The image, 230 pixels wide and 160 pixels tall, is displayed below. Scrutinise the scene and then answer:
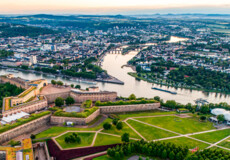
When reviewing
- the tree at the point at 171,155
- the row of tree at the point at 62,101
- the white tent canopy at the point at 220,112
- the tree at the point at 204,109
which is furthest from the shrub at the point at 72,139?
the white tent canopy at the point at 220,112

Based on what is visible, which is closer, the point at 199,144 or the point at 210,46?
the point at 199,144

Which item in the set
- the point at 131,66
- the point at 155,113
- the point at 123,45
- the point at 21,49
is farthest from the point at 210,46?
the point at 21,49

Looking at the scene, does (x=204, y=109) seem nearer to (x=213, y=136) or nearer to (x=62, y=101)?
(x=213, y=136)

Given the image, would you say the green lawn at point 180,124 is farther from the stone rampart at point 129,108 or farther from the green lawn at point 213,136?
the stone rampart at point 129,108

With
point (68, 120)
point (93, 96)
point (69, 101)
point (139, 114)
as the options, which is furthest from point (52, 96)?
point (139, 114)

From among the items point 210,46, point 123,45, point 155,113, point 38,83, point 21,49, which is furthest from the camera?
point 123,45

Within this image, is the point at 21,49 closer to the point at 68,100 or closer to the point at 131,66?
the point at 131,66
